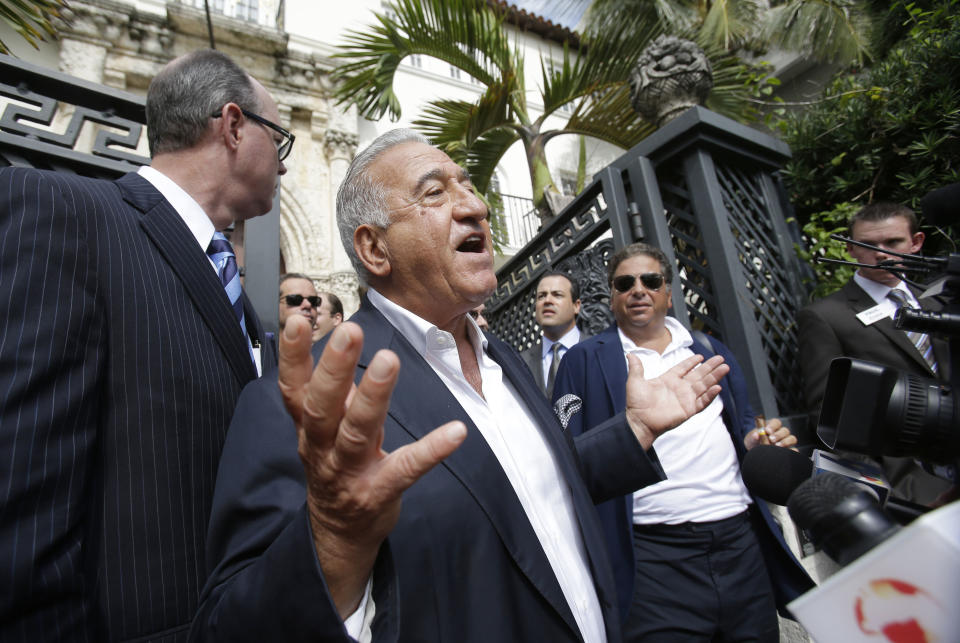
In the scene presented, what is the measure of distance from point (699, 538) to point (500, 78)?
5.51 meters

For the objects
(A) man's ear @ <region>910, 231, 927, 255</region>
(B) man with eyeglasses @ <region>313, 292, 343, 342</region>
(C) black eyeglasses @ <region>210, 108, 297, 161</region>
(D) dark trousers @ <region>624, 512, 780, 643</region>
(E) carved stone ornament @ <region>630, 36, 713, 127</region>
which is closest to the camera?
(C) black eyeglasses @ <region>210, 108, 297, 161</region>

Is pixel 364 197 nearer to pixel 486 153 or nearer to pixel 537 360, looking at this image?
pixel 537 360

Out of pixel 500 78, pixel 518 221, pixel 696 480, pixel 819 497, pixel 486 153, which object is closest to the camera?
pixel 819 497

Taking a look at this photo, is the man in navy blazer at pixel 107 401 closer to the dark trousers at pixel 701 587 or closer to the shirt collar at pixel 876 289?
the dark trousers at pixel 701 587

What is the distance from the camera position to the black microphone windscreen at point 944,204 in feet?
2.98

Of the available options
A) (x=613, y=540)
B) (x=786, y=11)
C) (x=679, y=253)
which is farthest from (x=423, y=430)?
(x=786, y=11)

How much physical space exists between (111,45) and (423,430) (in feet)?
36.3

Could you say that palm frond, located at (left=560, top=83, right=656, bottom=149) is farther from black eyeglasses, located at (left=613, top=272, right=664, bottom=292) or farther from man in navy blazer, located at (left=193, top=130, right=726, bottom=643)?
man in navy blazer, located at (left=193, top=130, right=726, bottom=643)

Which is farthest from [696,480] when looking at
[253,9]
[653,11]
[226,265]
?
[253,9]

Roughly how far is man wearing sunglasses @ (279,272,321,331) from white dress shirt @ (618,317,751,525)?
9.22 ft

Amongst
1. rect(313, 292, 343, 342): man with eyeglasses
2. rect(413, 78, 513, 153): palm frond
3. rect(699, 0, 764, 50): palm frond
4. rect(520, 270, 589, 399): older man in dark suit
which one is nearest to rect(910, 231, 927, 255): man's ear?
rect(520, 270, 589, 399): older man in dark suit

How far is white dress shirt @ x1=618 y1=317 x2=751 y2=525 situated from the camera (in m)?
2.23

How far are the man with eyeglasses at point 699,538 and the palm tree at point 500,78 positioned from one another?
149 inches

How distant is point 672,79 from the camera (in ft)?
11.5
